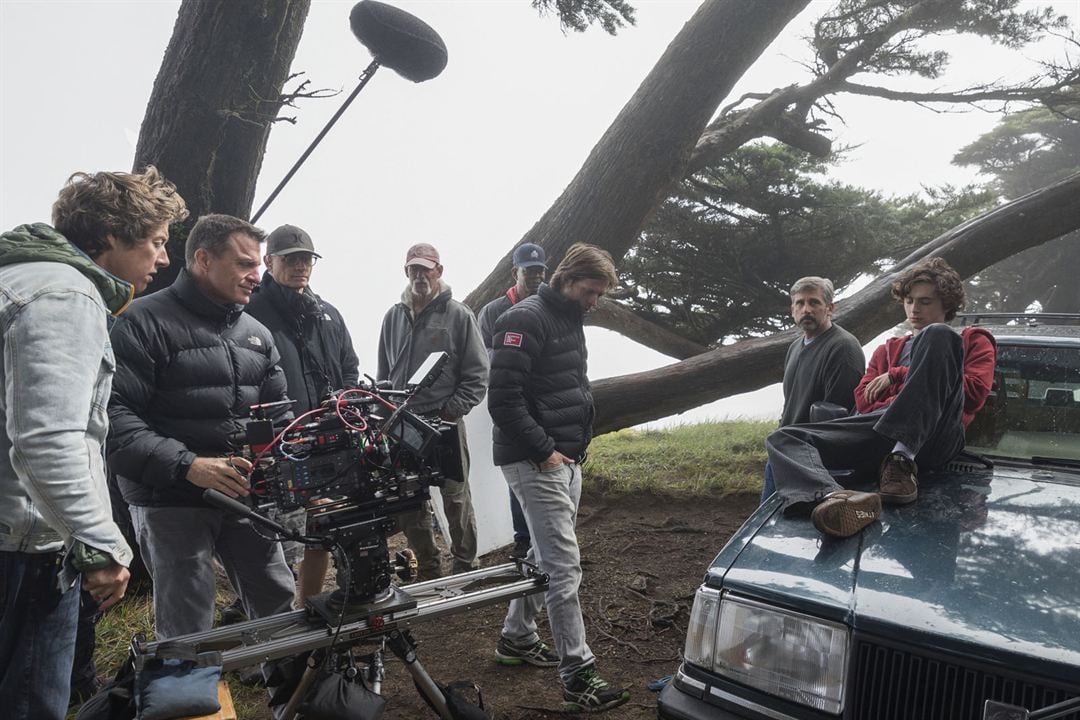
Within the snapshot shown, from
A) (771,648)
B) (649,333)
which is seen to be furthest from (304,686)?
(649,333)

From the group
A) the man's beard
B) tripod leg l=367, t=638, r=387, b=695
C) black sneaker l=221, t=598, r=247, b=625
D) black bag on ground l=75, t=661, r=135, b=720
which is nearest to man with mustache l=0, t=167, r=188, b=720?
black bag on ground l=75, t=661, r=135, b=720

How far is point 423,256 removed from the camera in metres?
4.70

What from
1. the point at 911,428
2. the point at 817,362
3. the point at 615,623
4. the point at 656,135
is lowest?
the point at 615,623

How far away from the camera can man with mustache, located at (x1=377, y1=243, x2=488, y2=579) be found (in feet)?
14.9

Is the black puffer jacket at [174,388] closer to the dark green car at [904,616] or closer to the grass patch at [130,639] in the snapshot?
the grass patch at [130,639]

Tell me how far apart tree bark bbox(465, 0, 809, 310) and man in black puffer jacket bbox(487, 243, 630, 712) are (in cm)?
344

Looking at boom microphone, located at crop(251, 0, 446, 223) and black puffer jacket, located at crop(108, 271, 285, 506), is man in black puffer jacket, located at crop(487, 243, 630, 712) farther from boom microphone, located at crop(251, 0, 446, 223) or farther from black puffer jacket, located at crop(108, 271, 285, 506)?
boom microphone, located at crop(251, 0, 446, 223)

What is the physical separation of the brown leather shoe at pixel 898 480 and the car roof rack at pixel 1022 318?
51.7 inches

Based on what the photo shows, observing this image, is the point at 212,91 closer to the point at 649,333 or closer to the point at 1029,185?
the point at 649,333

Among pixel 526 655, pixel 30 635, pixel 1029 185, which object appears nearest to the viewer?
pixel 30 635

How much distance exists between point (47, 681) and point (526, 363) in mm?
2122

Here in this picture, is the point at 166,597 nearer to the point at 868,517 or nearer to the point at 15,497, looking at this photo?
the point at 15,497

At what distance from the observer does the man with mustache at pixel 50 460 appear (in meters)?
1.74

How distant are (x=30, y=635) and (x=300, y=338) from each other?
2.16 metres
